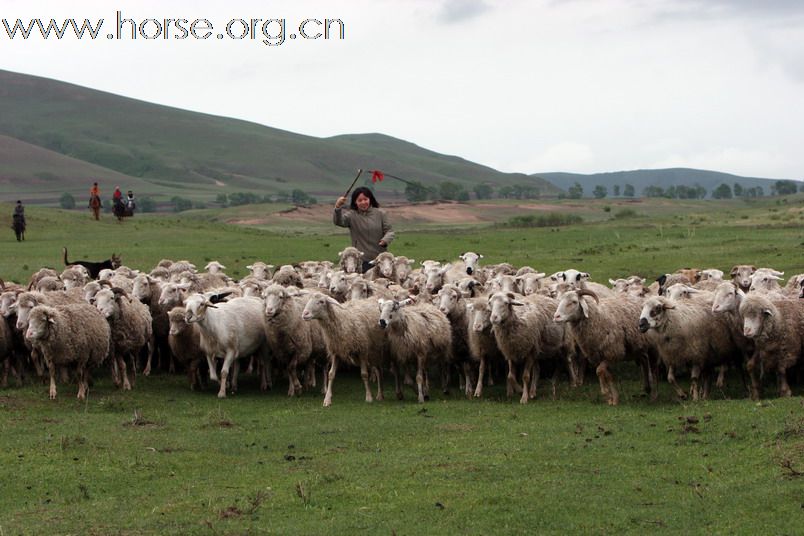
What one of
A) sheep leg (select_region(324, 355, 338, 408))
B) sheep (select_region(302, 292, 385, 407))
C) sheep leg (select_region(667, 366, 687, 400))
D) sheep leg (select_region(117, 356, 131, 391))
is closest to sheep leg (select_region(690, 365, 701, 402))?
sheep leg (select_region(667, 366, 687, 400))

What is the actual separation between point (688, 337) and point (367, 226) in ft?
25.2

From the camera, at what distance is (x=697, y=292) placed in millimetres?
→ 15469

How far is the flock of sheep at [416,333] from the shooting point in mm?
13969

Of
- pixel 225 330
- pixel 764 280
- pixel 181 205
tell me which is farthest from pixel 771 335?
pixel 181 205

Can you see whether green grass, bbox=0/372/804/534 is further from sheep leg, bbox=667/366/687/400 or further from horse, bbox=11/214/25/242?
horse, bbox=11/214/25/242

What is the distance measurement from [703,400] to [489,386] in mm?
3728

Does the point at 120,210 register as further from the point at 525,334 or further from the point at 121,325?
the point at 525,334

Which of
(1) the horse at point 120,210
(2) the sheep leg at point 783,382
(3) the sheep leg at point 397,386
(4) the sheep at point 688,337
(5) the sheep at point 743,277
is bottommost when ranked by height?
(3) the sheep leg at point 397,386

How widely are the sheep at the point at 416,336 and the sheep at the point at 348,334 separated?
0.79 ft

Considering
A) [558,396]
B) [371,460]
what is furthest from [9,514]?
[558,396]

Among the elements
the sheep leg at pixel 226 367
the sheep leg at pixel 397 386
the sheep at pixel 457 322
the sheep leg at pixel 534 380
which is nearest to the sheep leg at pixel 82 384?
the sheep leg at pixel 226 367

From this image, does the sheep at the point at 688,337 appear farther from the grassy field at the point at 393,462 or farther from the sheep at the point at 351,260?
the sheep at the point at 351,260

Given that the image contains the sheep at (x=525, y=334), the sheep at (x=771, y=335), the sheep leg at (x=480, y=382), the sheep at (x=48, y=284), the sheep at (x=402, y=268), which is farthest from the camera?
the sheep at (x=402, y=268)

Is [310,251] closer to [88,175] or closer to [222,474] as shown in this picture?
[222,474]
